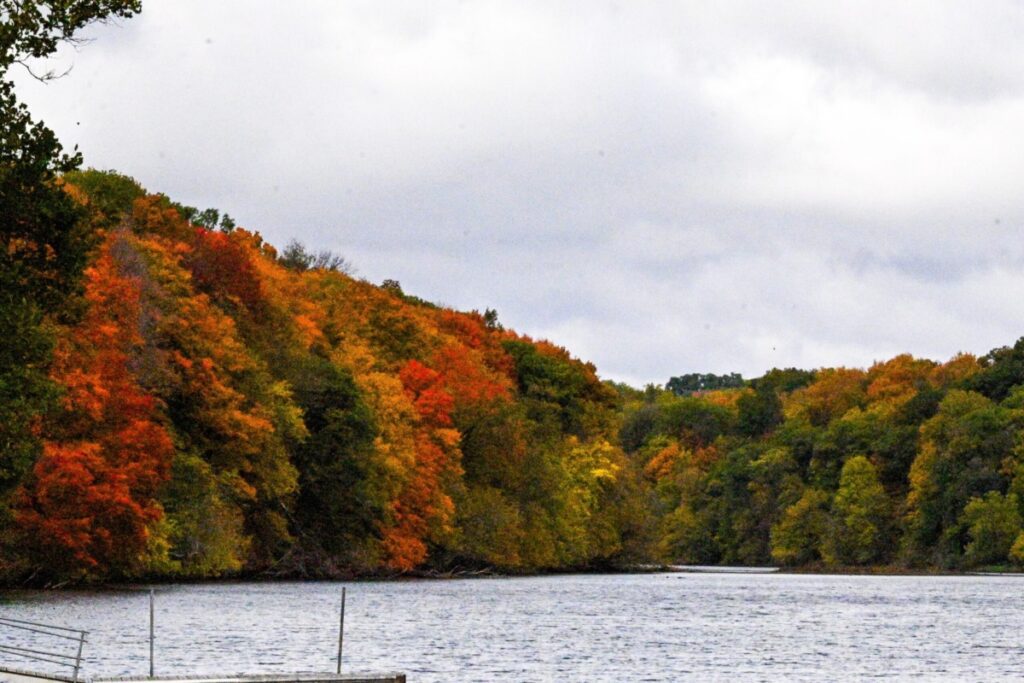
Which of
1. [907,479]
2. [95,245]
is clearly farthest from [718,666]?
[907,479]

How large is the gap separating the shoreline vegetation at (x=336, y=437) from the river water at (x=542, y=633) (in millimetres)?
4905

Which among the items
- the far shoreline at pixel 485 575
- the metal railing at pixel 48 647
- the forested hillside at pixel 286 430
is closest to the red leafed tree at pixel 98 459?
the forested hillside at pixel 286 430

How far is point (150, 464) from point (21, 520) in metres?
7.50

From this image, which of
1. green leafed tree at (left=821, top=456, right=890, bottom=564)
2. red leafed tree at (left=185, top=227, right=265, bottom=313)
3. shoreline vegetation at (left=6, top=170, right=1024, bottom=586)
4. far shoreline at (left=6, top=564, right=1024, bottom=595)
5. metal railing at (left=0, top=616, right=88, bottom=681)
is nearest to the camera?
metal railing at (left=0, top=616, right=88, bottom=681)

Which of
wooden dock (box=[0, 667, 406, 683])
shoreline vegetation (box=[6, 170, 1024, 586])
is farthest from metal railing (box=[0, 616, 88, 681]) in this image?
shoreline vegetation (box=[6, 170, 1024, 586])

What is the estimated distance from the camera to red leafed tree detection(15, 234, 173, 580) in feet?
229

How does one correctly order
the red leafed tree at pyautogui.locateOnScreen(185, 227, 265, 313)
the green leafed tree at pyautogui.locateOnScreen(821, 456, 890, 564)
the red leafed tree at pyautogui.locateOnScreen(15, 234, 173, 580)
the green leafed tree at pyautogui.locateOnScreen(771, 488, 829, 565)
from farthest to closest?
the green leafed tree at pyautogui.locateOnScreen(771, 488, 829, 565), the green leafed tree at pyautogui.locateOnScreen(821, 456, 890, 564), the red leafed tree at pyautogui.locateOnScreen(185, 227, 265, 313), the red leafed tree at pyautogui.locateOnScreen(15, 234, 173, 580)

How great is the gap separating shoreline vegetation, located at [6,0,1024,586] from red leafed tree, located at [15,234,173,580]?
126mm

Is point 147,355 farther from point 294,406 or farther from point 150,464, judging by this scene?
point 294,406

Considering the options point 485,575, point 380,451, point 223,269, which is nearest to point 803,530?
point 485,575

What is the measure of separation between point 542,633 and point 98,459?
20211 mm

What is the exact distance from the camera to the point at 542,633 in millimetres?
62656

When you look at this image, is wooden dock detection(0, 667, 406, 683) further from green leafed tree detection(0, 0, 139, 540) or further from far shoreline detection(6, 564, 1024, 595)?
far shoreline detection(6, 564, 1024, 595)

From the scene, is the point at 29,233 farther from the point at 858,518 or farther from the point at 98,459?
the point at 858,518
